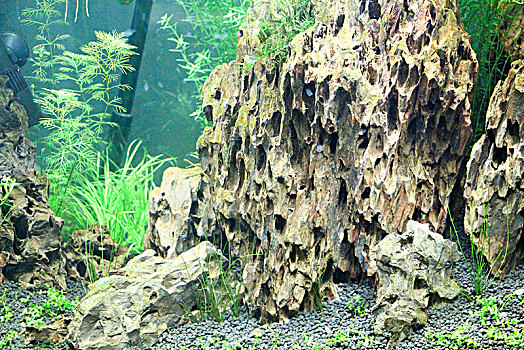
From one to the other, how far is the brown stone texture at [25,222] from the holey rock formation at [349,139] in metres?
1.84

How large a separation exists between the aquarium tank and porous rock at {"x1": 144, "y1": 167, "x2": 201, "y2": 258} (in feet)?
0.06

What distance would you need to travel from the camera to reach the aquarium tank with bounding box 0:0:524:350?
9.89 feet

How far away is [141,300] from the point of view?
11.4 ft

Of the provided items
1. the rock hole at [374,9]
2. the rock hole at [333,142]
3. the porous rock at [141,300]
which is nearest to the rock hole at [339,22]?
the rock hole at [374,9]

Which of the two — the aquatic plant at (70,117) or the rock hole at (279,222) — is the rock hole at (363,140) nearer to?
the rock hole at (279,222)

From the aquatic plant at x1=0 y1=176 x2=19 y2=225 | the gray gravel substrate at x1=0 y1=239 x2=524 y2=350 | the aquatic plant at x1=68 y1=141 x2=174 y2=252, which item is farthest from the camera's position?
the aquatic plant at x1=68 y1=141 x2=174 y2=252

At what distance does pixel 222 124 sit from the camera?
4.02 m

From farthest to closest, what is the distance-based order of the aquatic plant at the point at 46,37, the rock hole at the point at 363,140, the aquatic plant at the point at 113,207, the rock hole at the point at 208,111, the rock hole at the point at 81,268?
the aquatic plant at the point at 113,207
the aquatic plant at the point at 46,37
the rock hole at the point at 81,268
the rock hole at the point at 208,111
the rock hole at the point at 363,140

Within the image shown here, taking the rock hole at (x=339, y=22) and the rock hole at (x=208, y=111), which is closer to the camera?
the rock hole at (x=339, y=22)

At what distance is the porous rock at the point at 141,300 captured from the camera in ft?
10.6

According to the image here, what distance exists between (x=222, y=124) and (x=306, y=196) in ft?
3.42

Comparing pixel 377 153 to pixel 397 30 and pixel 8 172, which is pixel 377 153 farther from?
pixel 8 172

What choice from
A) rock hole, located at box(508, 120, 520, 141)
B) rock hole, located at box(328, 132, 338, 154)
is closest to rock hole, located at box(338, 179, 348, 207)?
rock hole, located at box(328, 132, 338, 154)

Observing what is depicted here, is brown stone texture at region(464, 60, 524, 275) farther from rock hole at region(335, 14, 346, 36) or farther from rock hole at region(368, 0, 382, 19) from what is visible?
rock hole at region(335, 14, 346, 36)
